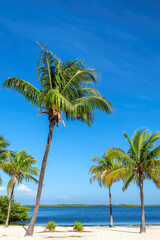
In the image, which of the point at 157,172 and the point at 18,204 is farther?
the point at 18,204

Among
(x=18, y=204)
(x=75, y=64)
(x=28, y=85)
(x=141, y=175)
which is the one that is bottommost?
(x=18, y=204)

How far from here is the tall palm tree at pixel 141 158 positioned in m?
17.1

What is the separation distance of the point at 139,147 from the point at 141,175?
2.12m

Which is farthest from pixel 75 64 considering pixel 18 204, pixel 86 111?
pixel 18 204

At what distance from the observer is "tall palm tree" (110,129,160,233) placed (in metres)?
17.1

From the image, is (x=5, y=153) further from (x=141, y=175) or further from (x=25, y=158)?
(x=141, y=175)

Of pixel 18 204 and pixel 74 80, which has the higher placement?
pixel 74 80

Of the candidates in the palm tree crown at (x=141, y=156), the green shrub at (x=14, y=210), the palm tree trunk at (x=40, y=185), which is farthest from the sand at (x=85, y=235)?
the green shrub at (x=14, y=210)

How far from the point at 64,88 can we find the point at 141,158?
354 inches

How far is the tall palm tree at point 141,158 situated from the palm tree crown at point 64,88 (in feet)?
20.8

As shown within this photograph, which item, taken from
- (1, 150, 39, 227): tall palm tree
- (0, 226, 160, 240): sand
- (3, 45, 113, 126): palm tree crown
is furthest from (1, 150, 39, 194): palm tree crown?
(3, 45, 113, 126): palm tree crown

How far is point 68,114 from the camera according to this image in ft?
41.8

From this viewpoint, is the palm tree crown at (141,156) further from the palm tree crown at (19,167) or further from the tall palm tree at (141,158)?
the palm tree crown at (19,167)

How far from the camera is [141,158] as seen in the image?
17641 millimetres
